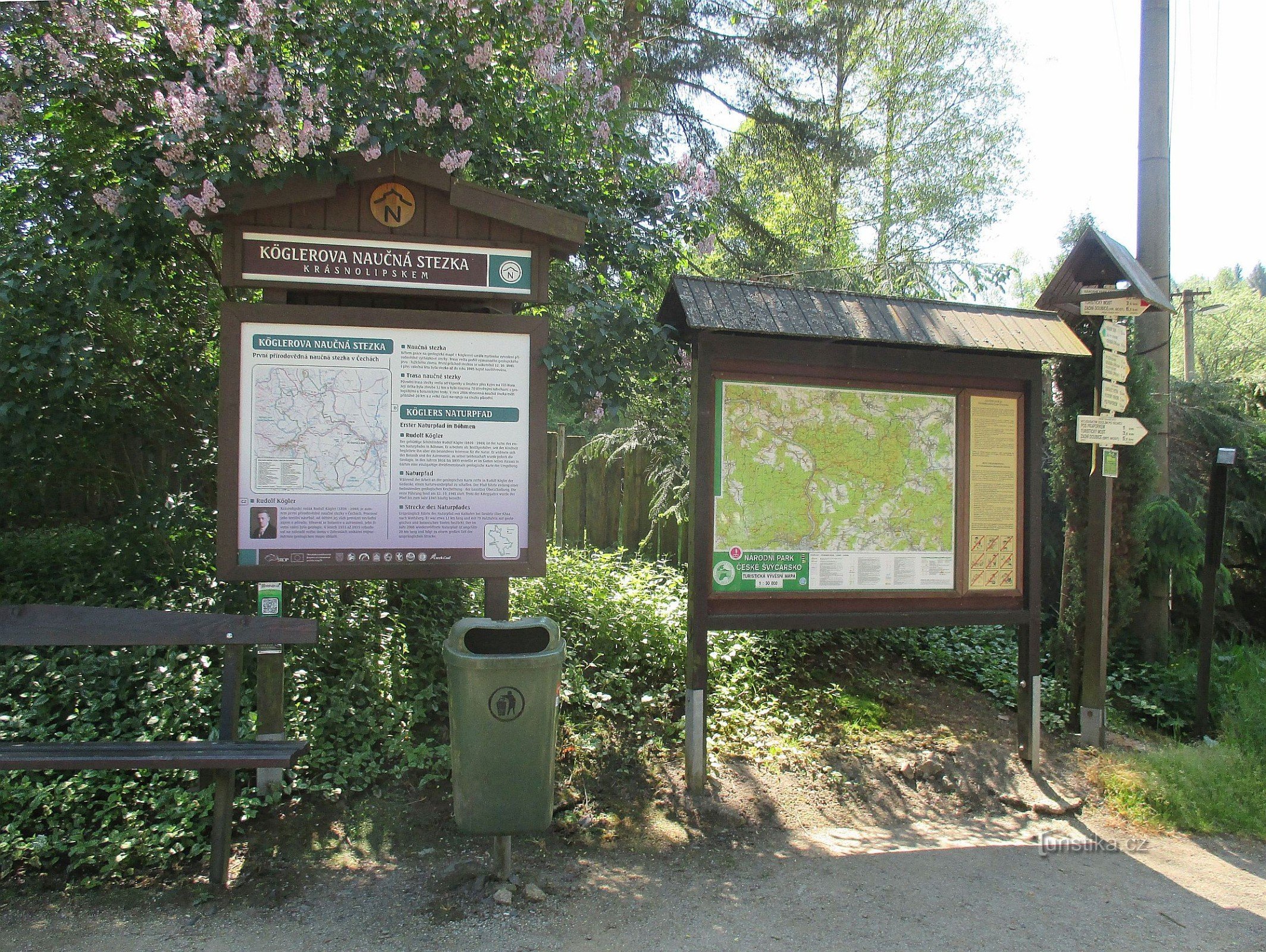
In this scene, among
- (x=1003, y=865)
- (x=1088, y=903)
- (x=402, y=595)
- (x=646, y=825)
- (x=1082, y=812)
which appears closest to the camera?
(x=1088, y=903)

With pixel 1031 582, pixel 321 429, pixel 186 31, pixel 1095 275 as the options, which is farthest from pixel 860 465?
pixel 186 31

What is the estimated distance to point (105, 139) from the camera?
16.7 feet

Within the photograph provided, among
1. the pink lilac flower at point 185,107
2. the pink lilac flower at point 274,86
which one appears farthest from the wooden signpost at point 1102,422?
the pink lilac flower at point 185,107

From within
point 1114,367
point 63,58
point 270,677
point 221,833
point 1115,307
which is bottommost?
point 221,833

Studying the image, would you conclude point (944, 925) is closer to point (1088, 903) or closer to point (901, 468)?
point (1088, 903)

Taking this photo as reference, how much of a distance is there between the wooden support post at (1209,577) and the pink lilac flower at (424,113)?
512 cm

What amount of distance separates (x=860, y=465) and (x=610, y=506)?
4.88m

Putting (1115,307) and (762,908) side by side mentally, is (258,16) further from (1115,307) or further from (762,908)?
(1115,307)

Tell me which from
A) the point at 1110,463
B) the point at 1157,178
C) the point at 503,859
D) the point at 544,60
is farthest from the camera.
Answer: the point at 1157,178

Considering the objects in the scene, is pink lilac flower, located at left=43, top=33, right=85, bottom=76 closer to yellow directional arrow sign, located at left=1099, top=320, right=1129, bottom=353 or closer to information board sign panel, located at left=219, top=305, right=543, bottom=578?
information board sign panel, located at left=219, top=305, right=543, bottom=578

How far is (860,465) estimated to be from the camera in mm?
5082

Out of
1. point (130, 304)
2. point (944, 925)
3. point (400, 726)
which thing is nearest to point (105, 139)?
point (130, 304)

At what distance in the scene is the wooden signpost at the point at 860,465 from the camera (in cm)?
479

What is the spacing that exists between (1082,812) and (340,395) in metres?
4.44
